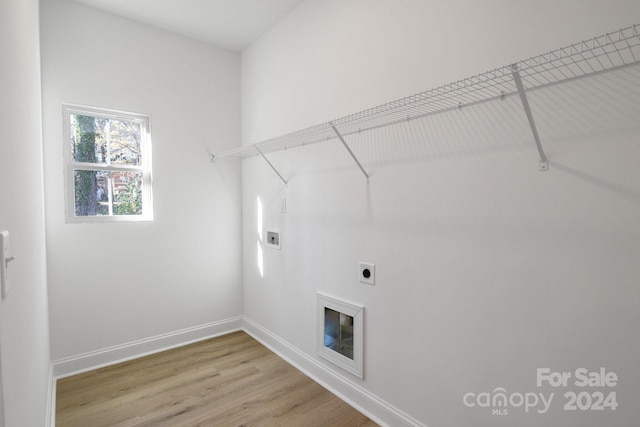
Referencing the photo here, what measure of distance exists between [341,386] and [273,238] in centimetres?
134

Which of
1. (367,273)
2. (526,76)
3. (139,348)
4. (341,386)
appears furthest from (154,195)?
(526,76)

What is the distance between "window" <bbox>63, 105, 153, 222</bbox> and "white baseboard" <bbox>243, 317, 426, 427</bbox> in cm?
164

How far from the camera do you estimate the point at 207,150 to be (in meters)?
3.22

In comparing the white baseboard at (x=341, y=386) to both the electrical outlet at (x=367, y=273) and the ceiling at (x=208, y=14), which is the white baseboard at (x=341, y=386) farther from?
the ceiling at (x=208, y=14)

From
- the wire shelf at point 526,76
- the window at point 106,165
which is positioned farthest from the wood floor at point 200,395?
the wire shelf at point 526,76

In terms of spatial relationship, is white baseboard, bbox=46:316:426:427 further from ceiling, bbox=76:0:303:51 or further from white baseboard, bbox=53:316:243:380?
ceiling, bbox=76:0:303:51

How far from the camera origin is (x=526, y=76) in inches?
53.2

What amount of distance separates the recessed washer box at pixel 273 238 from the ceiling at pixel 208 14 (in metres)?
1.85

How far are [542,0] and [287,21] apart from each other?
199 cm

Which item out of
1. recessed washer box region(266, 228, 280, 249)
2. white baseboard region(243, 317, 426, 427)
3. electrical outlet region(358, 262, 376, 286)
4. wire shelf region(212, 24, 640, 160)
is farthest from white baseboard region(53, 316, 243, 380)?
wire shelf region(212, 24, 640, 160)

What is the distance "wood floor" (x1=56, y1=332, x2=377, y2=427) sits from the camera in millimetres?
2047

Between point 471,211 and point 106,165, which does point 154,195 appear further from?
point 471,211

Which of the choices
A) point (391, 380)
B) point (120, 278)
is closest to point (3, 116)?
point (391, 380)

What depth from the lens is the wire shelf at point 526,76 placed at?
1.11 metres
